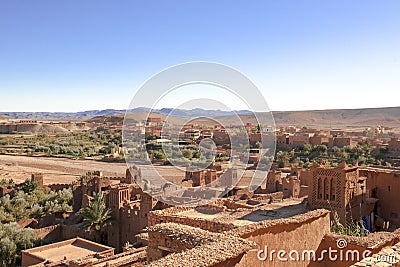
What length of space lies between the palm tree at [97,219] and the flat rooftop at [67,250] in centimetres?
140

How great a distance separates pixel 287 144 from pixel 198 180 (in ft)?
77.8

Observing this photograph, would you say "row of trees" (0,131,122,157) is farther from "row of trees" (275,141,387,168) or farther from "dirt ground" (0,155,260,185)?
"row of trees" (275,141,387,168)

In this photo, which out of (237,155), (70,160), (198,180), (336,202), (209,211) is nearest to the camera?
(209,211)

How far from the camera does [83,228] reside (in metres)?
16.0

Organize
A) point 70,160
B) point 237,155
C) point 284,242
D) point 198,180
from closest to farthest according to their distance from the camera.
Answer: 1. point 284,242
2. point 198,180
3. point 237,155
4. point 70,160

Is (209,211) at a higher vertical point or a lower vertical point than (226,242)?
lower

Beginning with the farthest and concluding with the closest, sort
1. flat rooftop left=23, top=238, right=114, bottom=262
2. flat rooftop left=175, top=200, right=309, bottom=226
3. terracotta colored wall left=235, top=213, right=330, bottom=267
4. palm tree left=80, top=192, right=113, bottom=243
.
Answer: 1. palm tree left=80, top=192, right=113, bottom=243
2. flat rooftop left=23, top=238, right=114, bottom=262
3. flat rooftop left=175, top=200, right=309, bottom=226
4. terracotta colored wall left=235, top=213, right=330, bottom=267

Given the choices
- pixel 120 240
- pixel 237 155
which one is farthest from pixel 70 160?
pixel 120 240

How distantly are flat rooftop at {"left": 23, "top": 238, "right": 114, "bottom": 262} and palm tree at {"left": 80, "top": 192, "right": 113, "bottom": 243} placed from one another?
140 centimetres

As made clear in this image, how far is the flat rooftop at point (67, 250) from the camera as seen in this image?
497 inches

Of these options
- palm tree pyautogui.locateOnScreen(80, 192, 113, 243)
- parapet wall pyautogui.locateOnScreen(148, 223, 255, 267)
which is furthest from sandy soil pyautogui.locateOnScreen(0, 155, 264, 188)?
parapet wall pyautogui.locateOnScreen(148, 223, 255, 267)

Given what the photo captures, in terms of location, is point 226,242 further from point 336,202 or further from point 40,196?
point 40,196

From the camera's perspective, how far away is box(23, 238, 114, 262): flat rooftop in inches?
497

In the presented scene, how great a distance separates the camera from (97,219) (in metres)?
15.7
